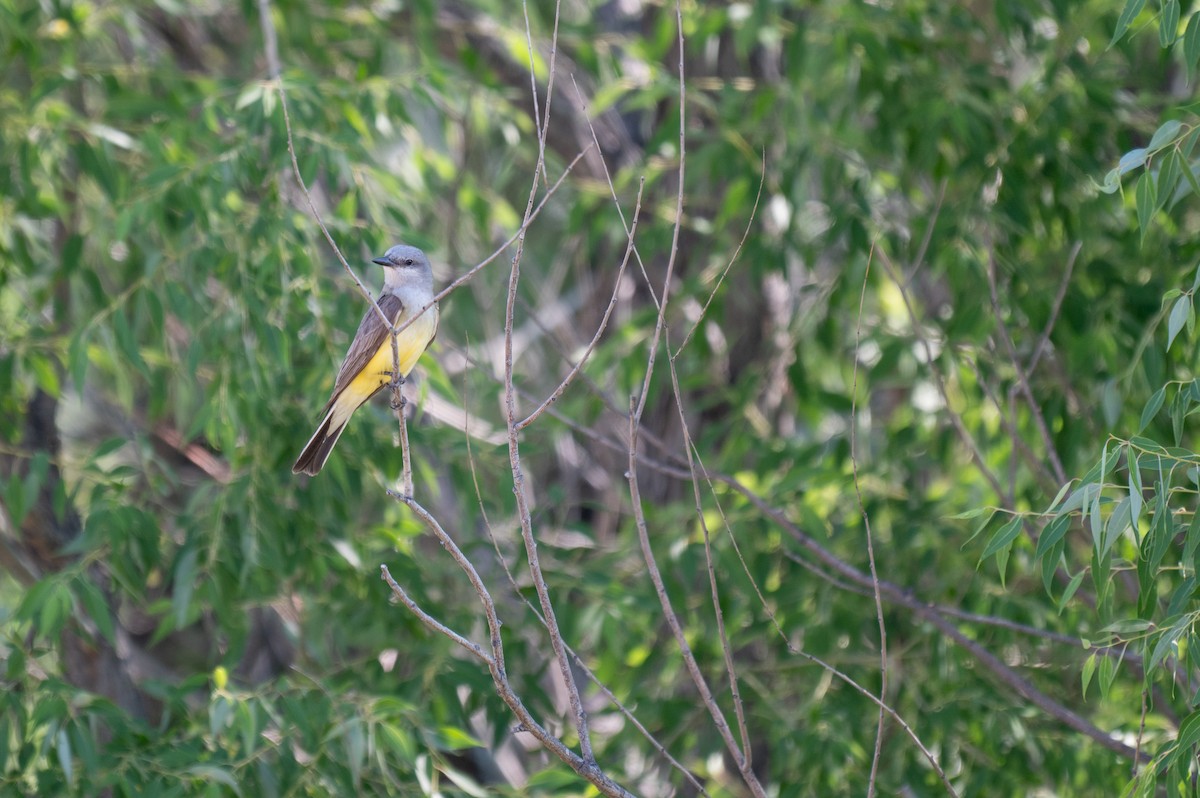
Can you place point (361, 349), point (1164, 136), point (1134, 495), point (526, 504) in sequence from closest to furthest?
1. point (1134, 495)
2. point (526, 504)
3. point (1164, 136)
4. point (361, 349)

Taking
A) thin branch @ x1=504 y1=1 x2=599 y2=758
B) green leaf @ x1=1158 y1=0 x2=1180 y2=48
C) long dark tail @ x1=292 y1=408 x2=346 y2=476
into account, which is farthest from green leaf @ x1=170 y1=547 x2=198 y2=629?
green leaf @ x1=1158 y1=0 x2=1180 y2=48

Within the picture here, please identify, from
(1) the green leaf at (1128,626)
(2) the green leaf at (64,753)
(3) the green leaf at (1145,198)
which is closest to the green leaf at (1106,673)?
(1) the green leaf at (1128,626)

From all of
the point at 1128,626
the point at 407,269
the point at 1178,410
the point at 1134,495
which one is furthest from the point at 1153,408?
the point at 407,269

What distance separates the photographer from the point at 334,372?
4586 mm

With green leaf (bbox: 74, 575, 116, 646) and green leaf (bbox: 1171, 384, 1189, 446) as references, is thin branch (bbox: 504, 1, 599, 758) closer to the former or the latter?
green leaf (bbox: 1171, 384, 1189, 446)

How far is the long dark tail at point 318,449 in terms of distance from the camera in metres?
4.53

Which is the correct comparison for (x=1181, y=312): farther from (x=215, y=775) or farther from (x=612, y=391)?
(x=612, y=391)

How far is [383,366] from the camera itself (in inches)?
192

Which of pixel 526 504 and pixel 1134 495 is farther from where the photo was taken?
pixel 526 504

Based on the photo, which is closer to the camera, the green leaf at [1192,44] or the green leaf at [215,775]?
the green leaf at [1192,44]

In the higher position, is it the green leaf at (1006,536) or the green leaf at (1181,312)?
the green leaf at (1181,312)

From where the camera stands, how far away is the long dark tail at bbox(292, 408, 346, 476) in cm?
453

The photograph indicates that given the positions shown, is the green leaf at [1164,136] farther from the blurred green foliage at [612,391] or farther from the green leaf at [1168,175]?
the blurred green foliage at [612,391]

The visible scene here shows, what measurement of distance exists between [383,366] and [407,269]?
1.73 ft
